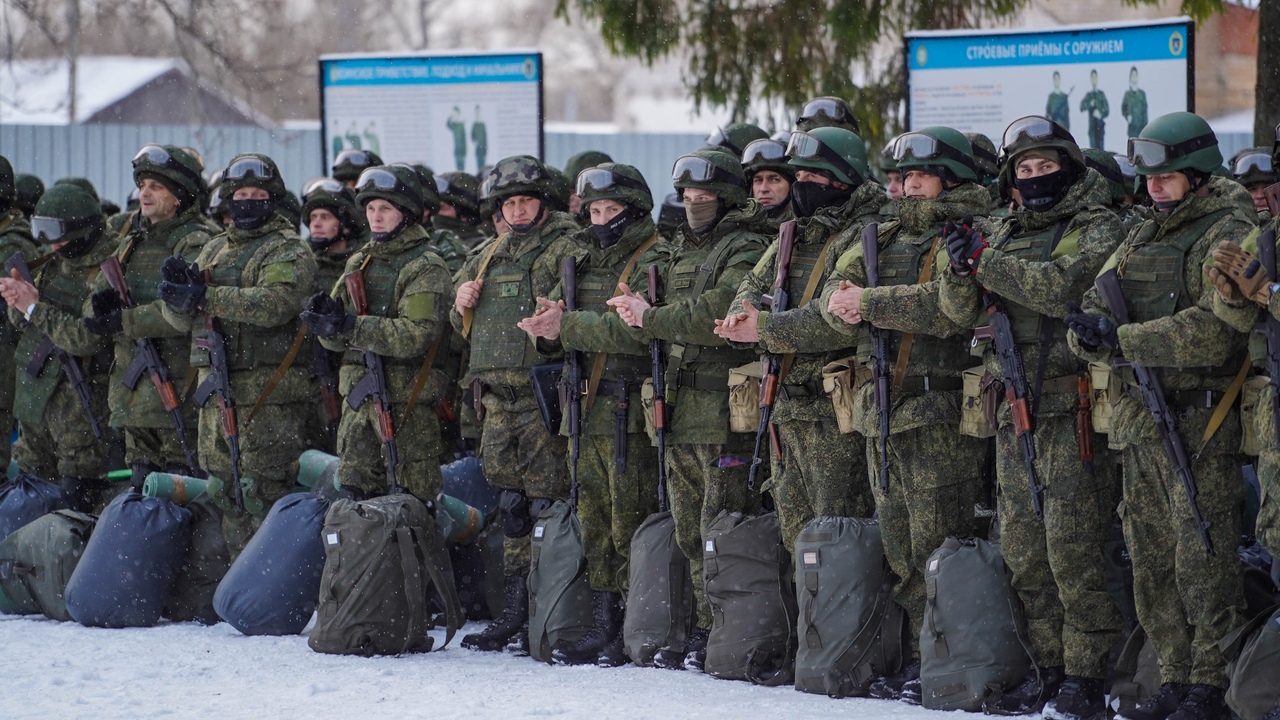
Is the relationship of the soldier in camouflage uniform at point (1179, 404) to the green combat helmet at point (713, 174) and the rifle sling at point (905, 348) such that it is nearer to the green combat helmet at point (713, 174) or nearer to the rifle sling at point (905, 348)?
the rifle sling at point (905, 348)

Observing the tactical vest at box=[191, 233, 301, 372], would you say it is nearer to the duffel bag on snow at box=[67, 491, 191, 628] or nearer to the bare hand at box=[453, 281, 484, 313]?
the duffel bag on snow at box=[67, 491, 191, 628]

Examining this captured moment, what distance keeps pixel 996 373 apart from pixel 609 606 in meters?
2.28

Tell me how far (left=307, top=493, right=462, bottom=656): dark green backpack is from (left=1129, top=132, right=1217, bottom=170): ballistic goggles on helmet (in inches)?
140

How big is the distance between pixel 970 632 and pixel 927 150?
180 cm

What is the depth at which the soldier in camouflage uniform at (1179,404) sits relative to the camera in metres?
5.17

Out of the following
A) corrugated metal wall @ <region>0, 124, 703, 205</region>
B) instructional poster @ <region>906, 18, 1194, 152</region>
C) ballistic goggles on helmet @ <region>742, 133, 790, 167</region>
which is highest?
corrugated metal wall @ <region>0, 124, 703, 205</region>

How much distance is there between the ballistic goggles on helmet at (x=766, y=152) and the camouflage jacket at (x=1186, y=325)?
1.67m

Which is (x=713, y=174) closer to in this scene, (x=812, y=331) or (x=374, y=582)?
(x=812, y=331)

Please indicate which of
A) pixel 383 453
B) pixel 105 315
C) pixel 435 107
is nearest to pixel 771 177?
pixel 383 453

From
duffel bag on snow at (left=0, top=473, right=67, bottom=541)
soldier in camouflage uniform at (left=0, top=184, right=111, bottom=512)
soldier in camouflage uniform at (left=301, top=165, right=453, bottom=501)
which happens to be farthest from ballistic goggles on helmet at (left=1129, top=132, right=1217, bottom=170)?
duffel bag on snow at (left=0, top=473, right=67, bottom=541)

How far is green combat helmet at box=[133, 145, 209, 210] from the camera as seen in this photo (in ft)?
28.1

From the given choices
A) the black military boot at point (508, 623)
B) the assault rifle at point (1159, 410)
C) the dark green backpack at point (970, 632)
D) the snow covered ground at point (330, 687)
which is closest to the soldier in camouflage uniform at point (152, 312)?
the snow covered ground at point (330, 687)

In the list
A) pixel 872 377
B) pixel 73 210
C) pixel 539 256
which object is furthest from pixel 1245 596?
pixel 73 210

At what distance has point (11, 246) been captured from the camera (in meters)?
9.19
